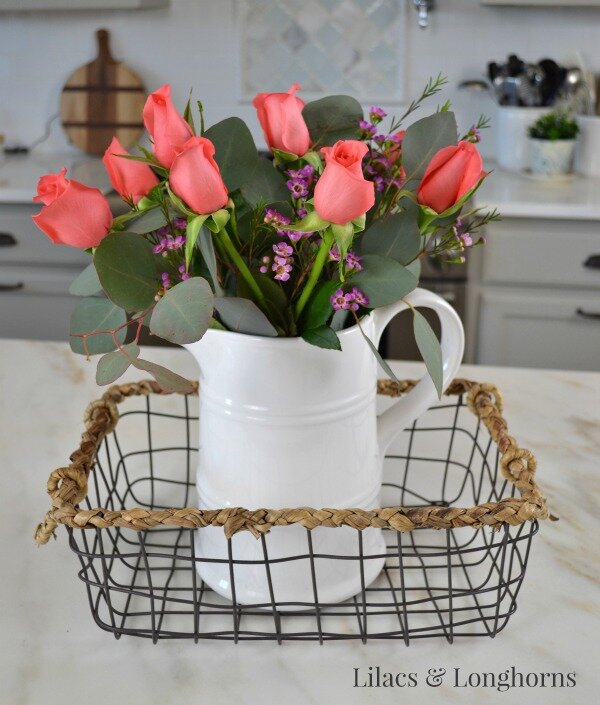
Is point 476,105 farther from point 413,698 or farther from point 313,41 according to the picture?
point 413,698

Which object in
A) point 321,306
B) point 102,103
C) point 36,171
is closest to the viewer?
point 321,306

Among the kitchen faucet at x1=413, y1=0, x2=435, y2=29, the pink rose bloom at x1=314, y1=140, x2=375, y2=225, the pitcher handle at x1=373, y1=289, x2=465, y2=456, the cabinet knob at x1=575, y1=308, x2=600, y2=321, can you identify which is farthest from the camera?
the kitchen faucet at x1=413, y1=0, x2=435, y2=29

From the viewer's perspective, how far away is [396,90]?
8.91ft

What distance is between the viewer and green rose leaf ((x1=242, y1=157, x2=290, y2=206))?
63 centimetres

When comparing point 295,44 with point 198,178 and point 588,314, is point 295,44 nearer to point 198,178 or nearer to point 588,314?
point 588,314

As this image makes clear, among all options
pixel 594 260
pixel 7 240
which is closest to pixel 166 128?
pixel 594 260

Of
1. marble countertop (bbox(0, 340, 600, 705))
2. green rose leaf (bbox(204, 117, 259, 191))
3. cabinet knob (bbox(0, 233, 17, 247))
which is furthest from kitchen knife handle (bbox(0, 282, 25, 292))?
green rose leaf (bbox(204, 117, 259, 191))

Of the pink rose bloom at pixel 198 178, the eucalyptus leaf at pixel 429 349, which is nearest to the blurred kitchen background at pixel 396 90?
the eucalyptus leaf at pixel 429 349

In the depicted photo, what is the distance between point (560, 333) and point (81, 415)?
159 cm

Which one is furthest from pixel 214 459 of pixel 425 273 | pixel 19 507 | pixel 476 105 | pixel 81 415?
pixel 476 105

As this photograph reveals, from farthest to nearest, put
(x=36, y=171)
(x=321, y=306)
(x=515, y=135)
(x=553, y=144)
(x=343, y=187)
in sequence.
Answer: (x=36, y=171) → (x=515, y=135) → (x=553, y=144) → (x=321, y=306) → (x=343, y=187)

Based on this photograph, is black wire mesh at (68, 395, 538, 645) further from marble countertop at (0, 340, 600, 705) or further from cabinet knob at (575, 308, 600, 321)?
cabinet knob at (575, 308, 600, 321)

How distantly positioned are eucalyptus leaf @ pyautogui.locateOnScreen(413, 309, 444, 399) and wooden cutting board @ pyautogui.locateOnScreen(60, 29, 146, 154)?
2315 mm

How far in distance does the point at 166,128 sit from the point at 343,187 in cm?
13
